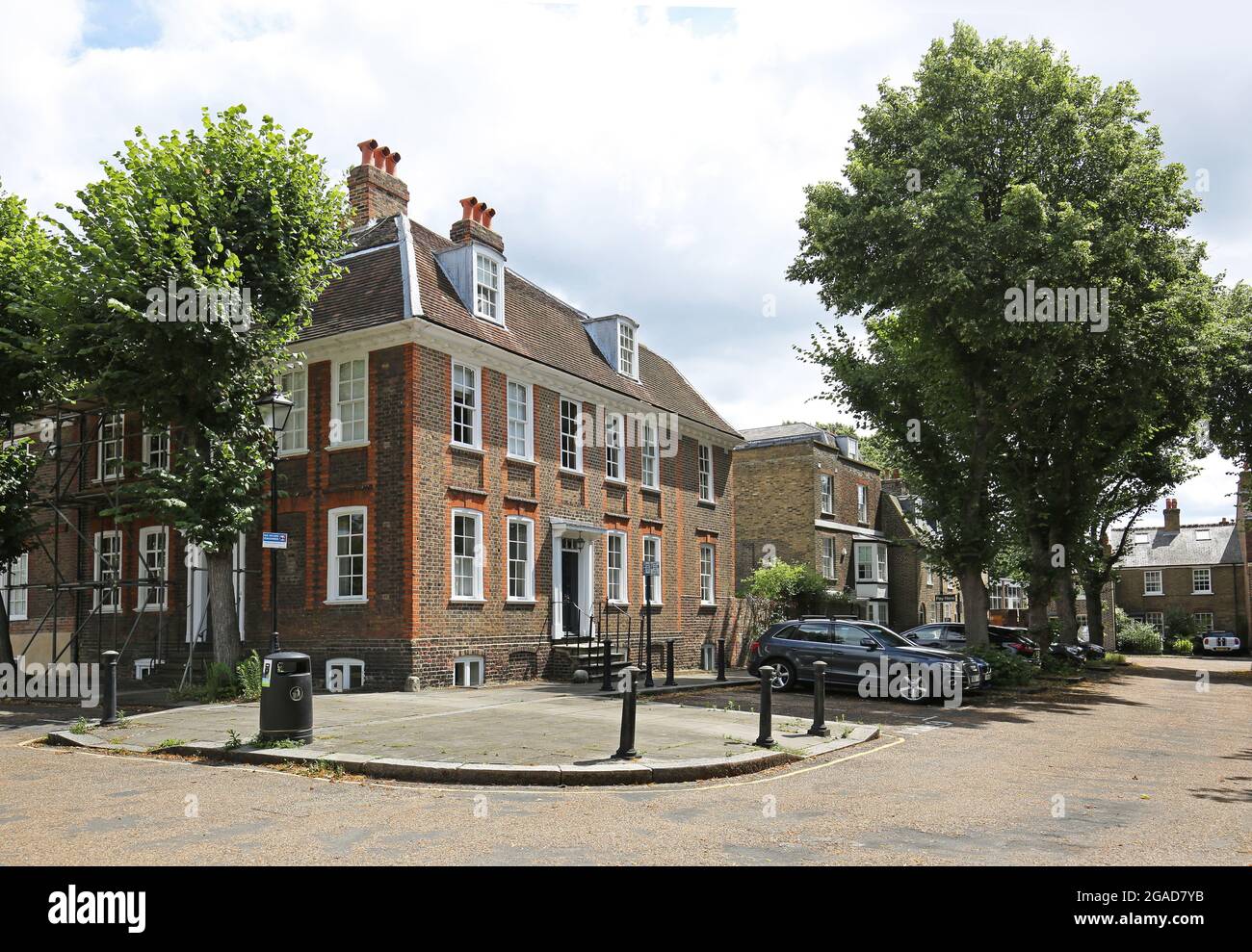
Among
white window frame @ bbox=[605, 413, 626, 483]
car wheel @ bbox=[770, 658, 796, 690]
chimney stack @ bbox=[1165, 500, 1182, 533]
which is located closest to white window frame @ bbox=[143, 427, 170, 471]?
white window frame @ bbox=[605, 413, 626, 483]

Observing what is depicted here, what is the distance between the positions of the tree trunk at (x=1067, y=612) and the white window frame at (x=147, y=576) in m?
28.6

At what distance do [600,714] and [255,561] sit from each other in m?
10.3

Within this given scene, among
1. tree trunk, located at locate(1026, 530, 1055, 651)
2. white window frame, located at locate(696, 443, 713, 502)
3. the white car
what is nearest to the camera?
tree trunk, located at locate(1026, 530, 1055, 651)

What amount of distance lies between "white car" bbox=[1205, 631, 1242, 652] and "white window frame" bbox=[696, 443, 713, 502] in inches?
1710

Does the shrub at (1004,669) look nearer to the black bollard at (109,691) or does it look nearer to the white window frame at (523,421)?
the white window frame at (523,421)

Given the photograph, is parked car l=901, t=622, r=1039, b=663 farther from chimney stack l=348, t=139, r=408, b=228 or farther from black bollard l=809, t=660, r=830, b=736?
chimney stack l=348, t=139, r=408, b=228

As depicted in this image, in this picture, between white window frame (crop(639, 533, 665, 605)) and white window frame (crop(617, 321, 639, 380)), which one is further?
white window frame (crop(617, 321, 639, 380))

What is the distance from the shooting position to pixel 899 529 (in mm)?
47344

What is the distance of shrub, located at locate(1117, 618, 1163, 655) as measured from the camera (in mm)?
56062

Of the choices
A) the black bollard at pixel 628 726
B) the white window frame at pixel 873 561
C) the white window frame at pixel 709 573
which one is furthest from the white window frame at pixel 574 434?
the white window frame at pixel 873 561

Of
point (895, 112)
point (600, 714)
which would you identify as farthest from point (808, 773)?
→ point (895, 112)

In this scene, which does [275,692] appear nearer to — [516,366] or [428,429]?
[428,429]

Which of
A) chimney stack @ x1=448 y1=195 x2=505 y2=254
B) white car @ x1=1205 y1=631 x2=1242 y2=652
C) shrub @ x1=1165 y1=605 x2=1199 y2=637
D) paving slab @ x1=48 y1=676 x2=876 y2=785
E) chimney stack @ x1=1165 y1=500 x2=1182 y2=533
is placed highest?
chimney stack @ x1=448 y1=195 x2=505 y2=254

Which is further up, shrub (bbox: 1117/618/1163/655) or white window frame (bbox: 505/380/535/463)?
white window frame (bbox: 505/380/535/463)
